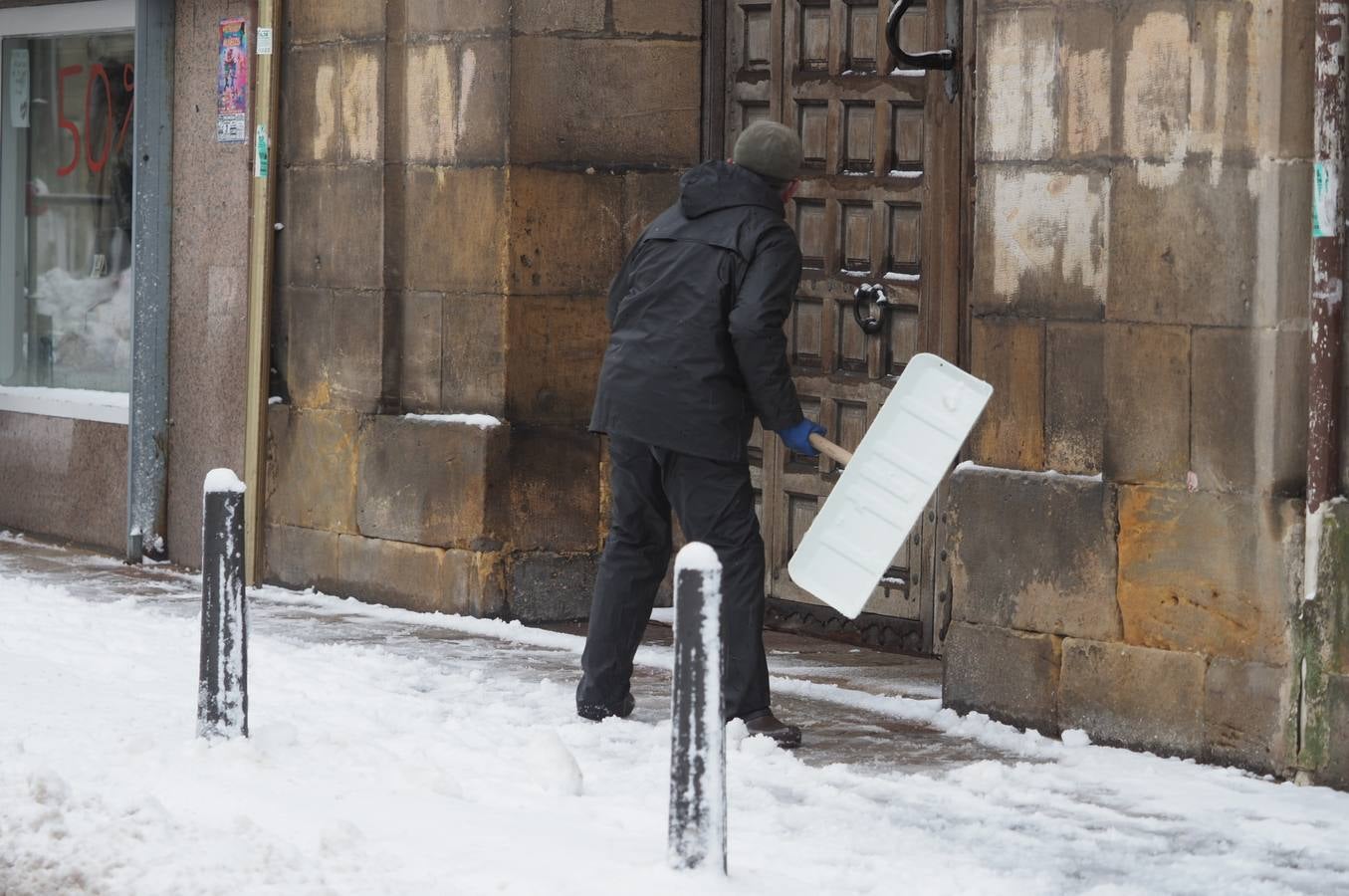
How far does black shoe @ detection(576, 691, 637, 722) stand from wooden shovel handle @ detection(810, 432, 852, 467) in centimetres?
110

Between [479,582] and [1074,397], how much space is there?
3.15 m

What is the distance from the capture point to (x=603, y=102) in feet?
31.1

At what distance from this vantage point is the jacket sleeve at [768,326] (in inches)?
264

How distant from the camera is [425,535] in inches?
379

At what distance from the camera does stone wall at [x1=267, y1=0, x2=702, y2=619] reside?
938 centimetres

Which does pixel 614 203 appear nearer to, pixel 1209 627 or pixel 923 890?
pixel 1209 627

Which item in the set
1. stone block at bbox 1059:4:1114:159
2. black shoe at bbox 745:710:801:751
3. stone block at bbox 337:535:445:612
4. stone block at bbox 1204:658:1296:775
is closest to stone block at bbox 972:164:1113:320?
stone block at bbox 1059:4:1114:159

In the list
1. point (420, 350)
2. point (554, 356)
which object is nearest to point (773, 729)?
point (554, 356)

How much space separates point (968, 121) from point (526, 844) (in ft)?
12.5

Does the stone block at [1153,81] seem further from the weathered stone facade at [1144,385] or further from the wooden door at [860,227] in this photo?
the wooden door at [860,227]

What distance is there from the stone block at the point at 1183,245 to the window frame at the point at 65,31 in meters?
5.60

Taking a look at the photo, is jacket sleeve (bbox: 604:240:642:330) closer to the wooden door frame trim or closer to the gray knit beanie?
the gray knit beanie

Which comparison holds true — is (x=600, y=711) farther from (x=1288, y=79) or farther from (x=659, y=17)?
(x=659, y=17)

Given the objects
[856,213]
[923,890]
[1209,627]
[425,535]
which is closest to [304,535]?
[425,535]
